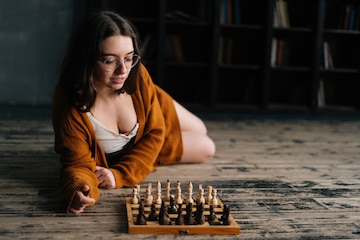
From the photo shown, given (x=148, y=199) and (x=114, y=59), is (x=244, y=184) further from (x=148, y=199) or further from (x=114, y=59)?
(x=114, y=59)

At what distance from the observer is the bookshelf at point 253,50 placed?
4.14 m

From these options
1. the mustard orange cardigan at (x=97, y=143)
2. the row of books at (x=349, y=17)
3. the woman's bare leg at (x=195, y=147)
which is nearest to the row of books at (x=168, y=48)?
the row of books at (x=349, y=17)

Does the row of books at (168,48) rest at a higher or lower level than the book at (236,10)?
lower

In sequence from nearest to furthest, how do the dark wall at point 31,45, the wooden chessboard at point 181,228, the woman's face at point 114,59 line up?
the wooden chessboard at point 181,228 < the woman's face at point 114,59 < the dark wall at point 31,45

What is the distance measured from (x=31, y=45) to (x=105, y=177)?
255cm

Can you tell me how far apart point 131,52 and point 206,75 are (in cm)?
241

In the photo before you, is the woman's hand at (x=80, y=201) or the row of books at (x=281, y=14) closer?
the woman's hand at (x=80, y=201)

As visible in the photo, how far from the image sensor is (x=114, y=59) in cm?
193

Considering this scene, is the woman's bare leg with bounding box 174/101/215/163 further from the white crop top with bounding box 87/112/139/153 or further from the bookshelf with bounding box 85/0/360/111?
the bookshelf with bounding box 85/0/360/111

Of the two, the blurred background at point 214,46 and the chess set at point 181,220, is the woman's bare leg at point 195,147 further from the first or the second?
the blurred background at point 214,46

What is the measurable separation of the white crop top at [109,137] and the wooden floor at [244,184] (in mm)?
213

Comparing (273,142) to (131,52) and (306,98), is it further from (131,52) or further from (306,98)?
(131,52)

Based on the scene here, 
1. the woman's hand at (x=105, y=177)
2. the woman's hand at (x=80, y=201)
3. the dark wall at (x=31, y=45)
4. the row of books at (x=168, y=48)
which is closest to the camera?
the woman's hand at (x=80, y=201)

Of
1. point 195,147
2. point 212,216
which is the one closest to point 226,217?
point 212,216
